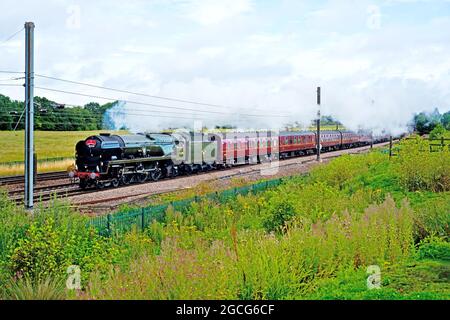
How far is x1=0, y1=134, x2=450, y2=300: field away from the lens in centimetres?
759

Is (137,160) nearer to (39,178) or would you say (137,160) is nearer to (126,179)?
(126,179)

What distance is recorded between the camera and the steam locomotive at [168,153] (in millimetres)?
26234

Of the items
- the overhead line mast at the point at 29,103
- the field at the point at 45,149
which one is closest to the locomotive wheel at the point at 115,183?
the field at the point at 45,149

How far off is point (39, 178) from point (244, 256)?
22.2 meters

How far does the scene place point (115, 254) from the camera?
10.6 metres

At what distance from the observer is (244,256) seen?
8461 mm

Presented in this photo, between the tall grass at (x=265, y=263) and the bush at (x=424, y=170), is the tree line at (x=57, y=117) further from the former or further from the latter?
the tall grass at (x=265, y=263)

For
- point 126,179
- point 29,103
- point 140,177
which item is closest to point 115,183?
point 126,179

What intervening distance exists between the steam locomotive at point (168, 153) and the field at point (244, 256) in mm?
11637

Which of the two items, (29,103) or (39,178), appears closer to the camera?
(29,103)

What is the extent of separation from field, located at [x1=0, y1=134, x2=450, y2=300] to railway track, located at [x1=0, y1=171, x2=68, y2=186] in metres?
12.6

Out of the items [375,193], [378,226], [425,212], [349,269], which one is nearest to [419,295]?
[349,269]

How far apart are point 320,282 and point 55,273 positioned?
4.19 m

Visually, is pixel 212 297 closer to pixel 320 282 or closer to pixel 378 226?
pixel 320 282
